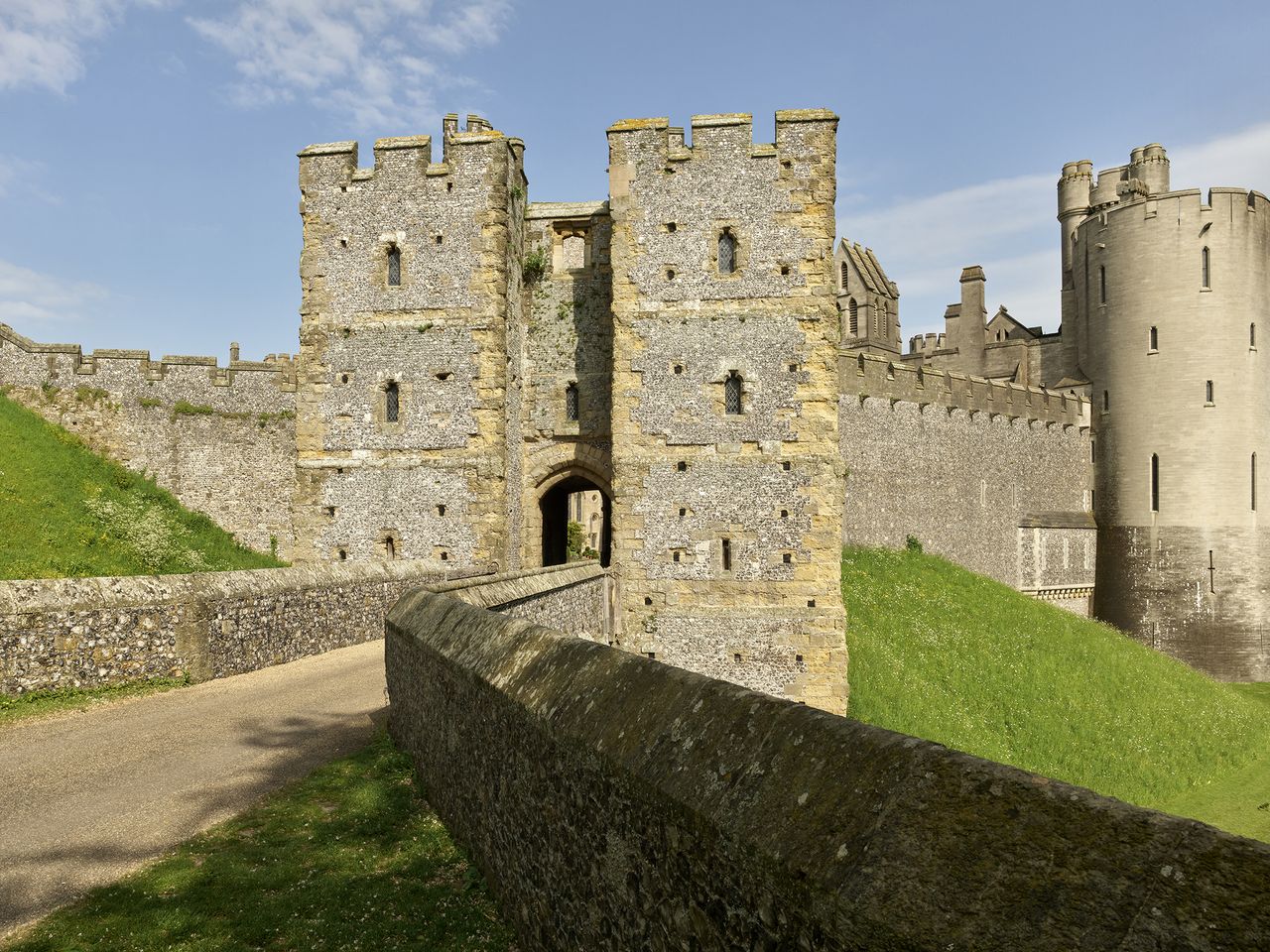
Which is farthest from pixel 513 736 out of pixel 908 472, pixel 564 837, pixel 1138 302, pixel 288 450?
pixel 1138 302

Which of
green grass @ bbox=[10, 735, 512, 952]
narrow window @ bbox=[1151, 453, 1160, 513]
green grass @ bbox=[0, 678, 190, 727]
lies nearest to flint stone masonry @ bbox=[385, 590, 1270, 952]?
green grass @ bbox=[10, 735, 512, 952]

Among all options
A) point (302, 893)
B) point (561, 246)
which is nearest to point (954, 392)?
point (561, 246)

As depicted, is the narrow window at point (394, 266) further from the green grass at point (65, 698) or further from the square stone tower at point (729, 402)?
the green grass at point (65, 698)

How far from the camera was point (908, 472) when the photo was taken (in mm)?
34312

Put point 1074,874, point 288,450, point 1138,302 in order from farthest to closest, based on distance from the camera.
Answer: point 1138,302 → point 288,450 → point 1074,874

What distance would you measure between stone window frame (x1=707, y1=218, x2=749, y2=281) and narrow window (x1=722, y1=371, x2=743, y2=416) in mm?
2219

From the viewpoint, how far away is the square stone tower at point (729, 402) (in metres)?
19.0

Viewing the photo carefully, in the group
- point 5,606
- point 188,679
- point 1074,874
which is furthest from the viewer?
point 188,679

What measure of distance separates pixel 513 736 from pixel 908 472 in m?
31.4

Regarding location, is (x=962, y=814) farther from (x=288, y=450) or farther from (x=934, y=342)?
(x=934, y=342)

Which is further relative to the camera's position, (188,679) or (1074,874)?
(188,679)

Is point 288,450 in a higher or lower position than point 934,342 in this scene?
lower

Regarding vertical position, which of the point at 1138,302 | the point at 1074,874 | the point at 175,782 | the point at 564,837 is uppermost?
the point at 1138,302

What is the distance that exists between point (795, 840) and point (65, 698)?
10621mm
